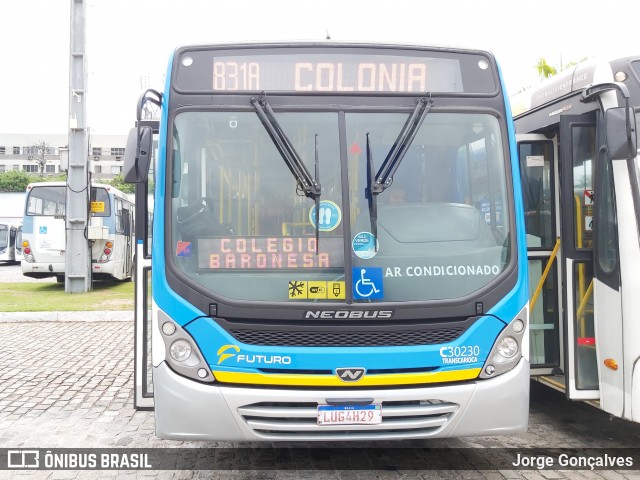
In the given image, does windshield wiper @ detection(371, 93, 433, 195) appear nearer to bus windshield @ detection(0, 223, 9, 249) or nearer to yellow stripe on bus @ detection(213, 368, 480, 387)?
yellow stripe on bus @ detection(213, 368, 480, 387)

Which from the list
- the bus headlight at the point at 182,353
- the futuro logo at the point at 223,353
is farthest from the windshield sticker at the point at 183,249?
the futuro logo at the point at 223,353

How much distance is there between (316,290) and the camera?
13.6 ft

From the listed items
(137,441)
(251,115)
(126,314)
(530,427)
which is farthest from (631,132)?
(126,314)

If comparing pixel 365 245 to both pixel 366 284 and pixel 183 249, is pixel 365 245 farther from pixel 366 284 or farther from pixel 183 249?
pixel 183 249

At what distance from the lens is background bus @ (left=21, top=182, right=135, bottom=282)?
1916 centimetres

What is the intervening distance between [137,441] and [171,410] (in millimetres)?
1657

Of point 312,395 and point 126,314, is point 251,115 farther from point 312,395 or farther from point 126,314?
point 126,314

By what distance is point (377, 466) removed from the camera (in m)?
4.86

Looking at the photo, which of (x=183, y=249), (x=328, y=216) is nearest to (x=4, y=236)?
(x=183, y=249)

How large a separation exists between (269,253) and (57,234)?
668 inches

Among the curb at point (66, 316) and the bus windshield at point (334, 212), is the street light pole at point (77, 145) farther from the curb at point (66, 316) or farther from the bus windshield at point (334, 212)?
the bus windshield at point (334, 212)

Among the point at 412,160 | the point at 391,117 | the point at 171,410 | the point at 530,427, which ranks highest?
the point at 391,117

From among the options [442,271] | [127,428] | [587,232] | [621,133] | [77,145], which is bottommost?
[127,428]

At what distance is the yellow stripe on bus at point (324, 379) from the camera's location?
405cm
